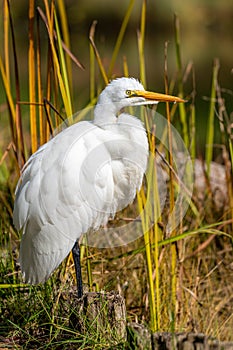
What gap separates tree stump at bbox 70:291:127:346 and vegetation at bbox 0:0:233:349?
3 cm

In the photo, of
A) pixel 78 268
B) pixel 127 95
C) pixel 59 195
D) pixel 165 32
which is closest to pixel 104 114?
pixel 127 95

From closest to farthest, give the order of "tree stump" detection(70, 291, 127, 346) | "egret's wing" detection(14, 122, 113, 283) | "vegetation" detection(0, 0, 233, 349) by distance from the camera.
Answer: "tree stump" detection(70, 291, 127, 346) → "egret's wing" detection(14, 122, 113, 283) → "vegetation" detection(0, 0, 233, 349)

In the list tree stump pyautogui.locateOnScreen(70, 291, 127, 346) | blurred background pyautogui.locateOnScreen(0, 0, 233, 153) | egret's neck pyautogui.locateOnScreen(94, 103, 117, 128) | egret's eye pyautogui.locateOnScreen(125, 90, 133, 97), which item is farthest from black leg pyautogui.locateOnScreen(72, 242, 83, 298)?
blurred background pyautogui.locateOnScreen(0, 0, 233, 153)

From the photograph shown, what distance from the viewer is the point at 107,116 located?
2.02 meters

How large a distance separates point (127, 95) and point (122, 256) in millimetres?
706

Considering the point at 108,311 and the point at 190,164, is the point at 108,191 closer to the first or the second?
the point at 108,311

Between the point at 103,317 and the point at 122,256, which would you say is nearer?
the point at 103,317

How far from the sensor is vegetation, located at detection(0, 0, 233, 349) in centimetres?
211

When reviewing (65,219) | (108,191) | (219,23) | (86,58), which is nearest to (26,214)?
(65,219)

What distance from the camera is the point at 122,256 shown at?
2.42 meters

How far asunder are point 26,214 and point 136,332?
1.81 ft

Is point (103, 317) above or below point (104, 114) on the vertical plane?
below

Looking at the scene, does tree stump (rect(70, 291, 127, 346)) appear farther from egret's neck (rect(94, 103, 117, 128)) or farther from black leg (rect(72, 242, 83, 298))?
egret's neck (rect(94, 103, 117, 128))

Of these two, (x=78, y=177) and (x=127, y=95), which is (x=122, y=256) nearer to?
(x=78, y=177)
